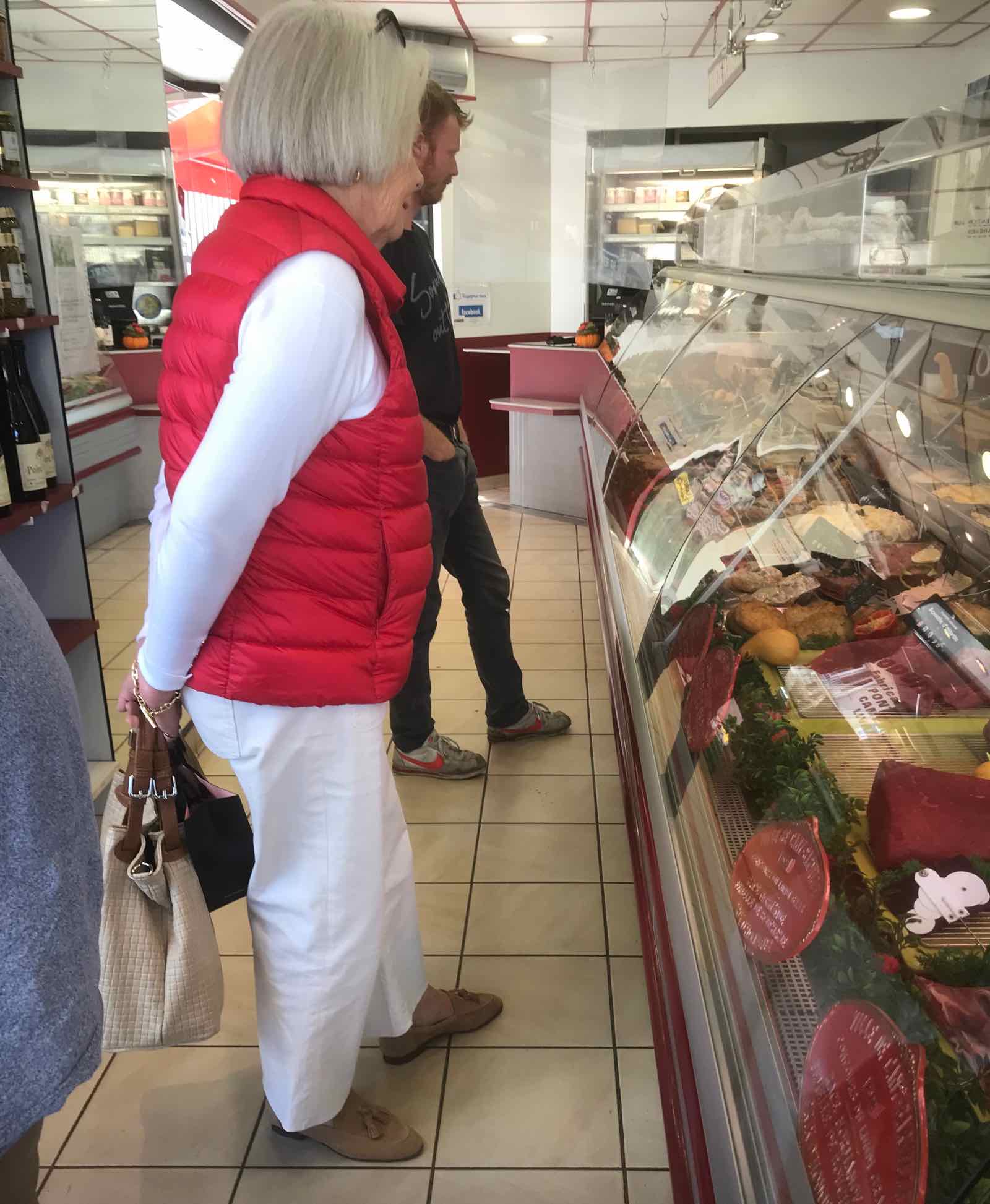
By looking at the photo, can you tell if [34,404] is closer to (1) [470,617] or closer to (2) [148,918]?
(1) [470,617]

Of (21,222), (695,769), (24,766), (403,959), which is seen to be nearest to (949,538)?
(695,769)

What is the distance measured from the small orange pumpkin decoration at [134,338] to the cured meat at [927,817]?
4.22m

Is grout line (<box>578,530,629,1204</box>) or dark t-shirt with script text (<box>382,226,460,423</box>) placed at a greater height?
dark t-shirt with script text (<box>382,226,460,423</box>)

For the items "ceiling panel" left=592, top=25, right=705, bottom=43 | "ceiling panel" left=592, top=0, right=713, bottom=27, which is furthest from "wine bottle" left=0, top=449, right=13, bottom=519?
"ceiling panel" left=592, top=25, right=705, bottom=43

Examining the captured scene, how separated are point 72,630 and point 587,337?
14.5 feet

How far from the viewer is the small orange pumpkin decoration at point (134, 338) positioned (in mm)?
4727

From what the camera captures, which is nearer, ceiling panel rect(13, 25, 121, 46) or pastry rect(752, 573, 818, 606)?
pastry rect(752, 573, 818, 606)

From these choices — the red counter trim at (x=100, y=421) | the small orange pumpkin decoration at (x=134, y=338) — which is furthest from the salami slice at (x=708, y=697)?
the small orange pumpkin decoration at (x=134, y=338)

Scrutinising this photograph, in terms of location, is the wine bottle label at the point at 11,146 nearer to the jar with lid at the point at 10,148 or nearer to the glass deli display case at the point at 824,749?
the jar with lid at the point at 10,148

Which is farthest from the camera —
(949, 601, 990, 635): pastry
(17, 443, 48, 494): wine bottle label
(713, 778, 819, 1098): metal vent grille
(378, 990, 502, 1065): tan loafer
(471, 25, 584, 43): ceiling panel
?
(471, 25, 584, 43): ceiling panel

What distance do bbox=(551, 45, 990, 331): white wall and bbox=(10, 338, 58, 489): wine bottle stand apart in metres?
6.12

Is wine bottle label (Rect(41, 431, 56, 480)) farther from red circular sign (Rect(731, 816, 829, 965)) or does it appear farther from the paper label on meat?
red circular sign (Rect(731, 816, 829, 965))

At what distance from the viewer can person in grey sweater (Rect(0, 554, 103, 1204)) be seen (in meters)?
0.79

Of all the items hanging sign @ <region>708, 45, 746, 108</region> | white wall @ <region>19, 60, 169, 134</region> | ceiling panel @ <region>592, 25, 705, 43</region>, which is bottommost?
white wall @ <region>19, 60, 169, 134</region>
